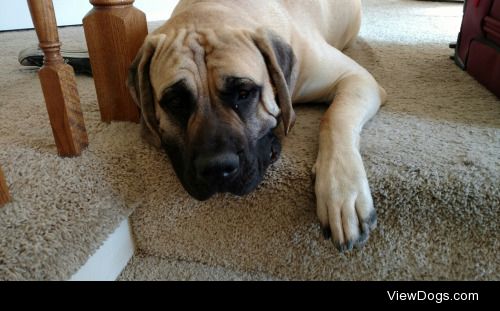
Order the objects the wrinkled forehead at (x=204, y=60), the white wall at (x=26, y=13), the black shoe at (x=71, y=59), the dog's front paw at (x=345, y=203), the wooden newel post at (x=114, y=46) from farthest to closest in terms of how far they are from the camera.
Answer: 1. the white wall at (x=26, y=13)
2. the black shoe at (x=71, y=59)
3. the wooden newel post at (x=114, y=46)
4. the wrinkled forehead at (x=204, y=60)
5. the dog's front paw at (x=345, y=203)

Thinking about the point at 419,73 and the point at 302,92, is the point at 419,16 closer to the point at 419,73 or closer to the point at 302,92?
the point at 419,73

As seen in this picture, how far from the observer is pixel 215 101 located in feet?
3.35

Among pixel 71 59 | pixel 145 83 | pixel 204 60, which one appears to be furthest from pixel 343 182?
pixel 71 59

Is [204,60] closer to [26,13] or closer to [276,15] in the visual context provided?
[276,15]

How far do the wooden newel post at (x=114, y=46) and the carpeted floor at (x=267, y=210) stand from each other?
0.27 ft

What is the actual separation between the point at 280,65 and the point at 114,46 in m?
0.50

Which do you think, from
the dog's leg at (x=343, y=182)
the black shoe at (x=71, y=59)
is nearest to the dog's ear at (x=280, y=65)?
the dog's leg at (x=343, y=182)

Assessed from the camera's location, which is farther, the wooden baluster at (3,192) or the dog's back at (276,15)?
the dog's back at (276,15)

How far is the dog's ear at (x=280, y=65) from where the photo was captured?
1.11m

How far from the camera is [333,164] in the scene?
968 mm

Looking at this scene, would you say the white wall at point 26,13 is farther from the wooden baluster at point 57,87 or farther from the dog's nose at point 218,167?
the dog's nose at point 218,167

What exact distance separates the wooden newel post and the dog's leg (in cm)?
62

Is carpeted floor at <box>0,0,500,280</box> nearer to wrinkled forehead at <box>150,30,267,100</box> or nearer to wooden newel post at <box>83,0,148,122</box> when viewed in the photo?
wooden newel post at <box>83,0,148,122</box>

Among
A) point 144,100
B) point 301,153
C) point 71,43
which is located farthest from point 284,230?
point 71,43
